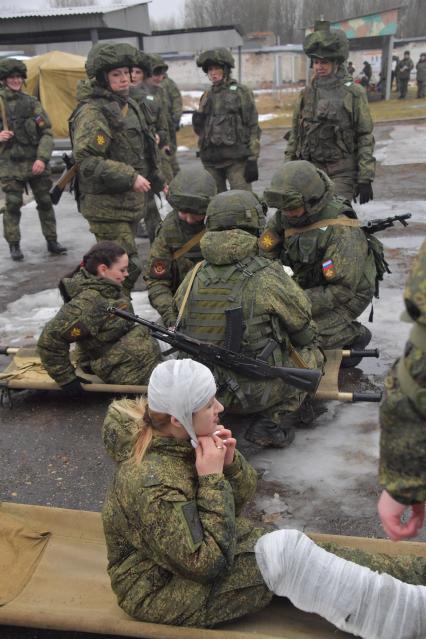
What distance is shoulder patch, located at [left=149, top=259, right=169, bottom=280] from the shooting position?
5.18 metres

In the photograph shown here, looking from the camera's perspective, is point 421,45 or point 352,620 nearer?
point 352,620

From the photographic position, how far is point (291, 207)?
470 cm

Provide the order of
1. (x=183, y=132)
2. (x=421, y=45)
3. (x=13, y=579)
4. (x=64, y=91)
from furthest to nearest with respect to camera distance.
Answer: (x=421, y=45) < (x=183, y=132) < (x=64, y=91) < (x=13, y=579)

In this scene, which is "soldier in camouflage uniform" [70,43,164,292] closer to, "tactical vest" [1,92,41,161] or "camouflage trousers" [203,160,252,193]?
"tactical vest" [1,92,41,161]

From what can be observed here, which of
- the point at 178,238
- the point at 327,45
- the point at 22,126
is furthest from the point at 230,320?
the point at 22,126

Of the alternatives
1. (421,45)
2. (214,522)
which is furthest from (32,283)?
(421,45)

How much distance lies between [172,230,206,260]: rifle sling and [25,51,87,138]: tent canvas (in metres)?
11.6

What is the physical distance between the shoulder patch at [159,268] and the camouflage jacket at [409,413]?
3380 mm

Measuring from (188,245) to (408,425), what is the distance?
336 centimetres

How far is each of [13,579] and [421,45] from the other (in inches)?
1553

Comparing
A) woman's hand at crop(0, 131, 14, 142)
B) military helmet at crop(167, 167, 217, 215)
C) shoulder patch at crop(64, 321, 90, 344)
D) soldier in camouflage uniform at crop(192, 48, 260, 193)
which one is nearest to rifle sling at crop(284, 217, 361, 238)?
military helmet at crop(167, 167, 217, 215)

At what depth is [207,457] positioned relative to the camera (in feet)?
7.81

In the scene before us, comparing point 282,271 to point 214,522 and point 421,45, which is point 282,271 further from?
point 421,45

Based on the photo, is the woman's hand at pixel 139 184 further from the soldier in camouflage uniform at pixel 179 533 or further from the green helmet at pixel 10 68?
the soldier in camouflage uniform at pixel 179 533
